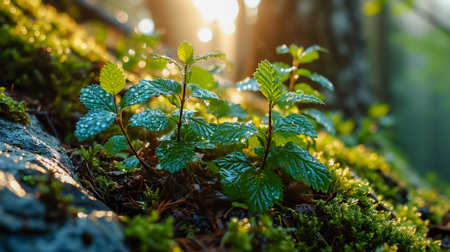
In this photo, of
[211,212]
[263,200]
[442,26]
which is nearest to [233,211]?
[211,212]

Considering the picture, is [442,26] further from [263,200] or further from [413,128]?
[413,128]

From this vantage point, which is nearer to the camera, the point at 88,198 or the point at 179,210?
the point at 88,198

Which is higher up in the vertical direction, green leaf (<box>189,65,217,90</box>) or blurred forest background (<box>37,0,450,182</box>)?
blurred forest background (<box>37,0,450,182</box>)

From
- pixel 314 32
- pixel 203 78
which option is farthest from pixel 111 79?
pixel 314 32

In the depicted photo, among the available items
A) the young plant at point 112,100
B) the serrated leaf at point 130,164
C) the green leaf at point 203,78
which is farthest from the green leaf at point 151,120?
the green leaf at point 203,78

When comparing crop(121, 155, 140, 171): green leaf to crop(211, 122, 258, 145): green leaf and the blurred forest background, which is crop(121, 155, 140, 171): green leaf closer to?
crop(211, 122, 258, 145): green leaf

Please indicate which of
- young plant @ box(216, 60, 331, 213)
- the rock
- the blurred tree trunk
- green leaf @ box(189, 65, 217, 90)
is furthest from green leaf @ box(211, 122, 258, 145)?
the blurred tree trunk
